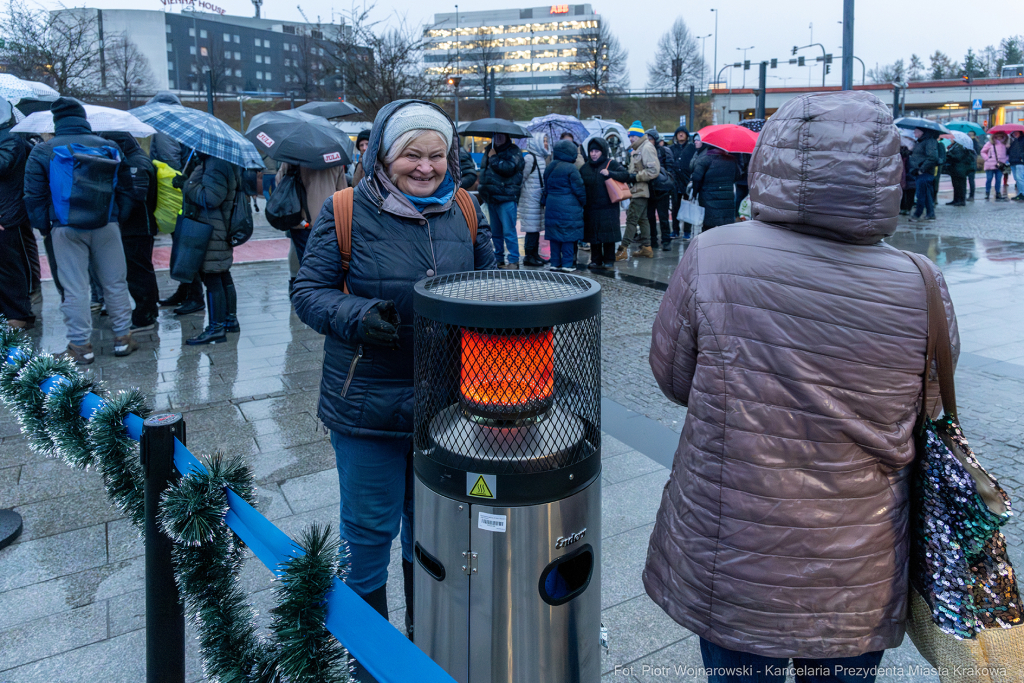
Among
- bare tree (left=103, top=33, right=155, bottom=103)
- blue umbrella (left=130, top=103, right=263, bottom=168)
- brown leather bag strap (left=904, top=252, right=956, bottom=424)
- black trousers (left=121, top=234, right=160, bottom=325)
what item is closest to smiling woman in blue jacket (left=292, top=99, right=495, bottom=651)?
brown leather bag strap (left=904, top=252, right=956, bottom=424)

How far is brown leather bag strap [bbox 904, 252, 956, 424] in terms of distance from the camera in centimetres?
172

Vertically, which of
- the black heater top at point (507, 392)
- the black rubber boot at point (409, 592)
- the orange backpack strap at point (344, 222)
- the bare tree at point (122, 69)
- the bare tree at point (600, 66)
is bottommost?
the black rubber boot at point (409, 592)

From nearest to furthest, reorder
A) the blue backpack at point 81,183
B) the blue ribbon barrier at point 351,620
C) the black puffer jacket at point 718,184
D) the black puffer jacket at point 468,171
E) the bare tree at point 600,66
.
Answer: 1. the blue ribbon barrier at point 351,620
2. the blue backpack at point 81,183
3. the black puffer jacket at point 468,171
4. the black puffer jacket at point 718,184
5. the bare tree at point 600,66

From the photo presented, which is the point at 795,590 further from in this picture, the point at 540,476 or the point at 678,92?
the point at 678,92

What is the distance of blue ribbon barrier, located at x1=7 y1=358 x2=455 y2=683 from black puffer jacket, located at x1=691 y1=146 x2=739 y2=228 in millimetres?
9299

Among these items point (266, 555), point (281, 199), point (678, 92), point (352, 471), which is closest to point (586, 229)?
point (281, 199)

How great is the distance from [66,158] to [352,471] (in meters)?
4.91

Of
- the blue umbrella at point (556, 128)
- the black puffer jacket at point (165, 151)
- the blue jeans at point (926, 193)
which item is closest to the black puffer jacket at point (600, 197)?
the blue umbrella at point (556, 128)

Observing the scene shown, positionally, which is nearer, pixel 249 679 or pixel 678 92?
pixel 249 679

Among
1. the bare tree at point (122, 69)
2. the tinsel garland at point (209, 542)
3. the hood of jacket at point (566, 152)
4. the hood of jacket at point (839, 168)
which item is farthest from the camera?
the bare tree at point (122, 69)

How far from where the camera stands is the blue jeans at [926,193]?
16.0 m

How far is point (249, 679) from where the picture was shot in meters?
1.79

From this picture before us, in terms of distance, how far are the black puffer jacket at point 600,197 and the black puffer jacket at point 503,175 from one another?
101 cm

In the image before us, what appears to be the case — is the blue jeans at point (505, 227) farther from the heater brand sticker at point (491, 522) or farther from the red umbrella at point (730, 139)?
the heater brand sticker at point (491, 522)
